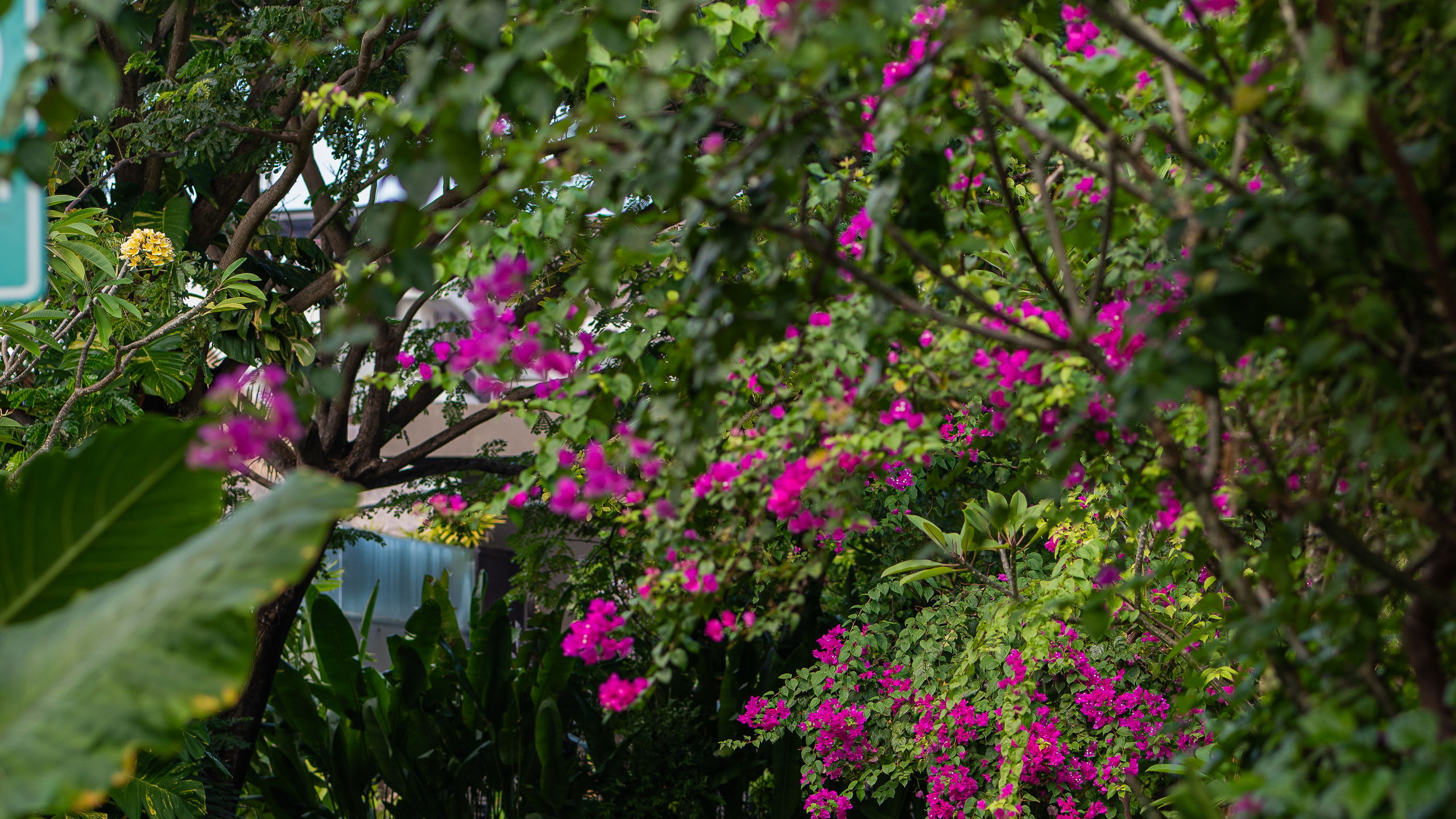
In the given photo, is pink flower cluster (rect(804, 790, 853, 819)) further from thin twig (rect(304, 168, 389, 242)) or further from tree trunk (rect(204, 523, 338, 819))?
thin twig (rect(304, 168, 389, 242))

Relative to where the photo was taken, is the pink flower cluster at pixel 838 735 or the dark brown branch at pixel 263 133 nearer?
the pink flower cluster at pixel 838 735

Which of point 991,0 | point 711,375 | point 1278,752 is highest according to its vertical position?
point 991,0

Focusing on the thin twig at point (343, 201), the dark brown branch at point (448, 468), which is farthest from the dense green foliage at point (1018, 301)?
the dark brown branch at point (448, 468)

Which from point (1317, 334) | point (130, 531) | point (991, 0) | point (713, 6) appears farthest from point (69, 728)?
point (713, 6)

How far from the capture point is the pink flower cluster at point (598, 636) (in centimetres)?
153

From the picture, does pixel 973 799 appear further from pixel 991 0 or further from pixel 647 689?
pixel 991 0

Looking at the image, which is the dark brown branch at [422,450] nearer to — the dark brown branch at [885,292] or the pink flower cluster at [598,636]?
the pink flower cluster at [598,636]

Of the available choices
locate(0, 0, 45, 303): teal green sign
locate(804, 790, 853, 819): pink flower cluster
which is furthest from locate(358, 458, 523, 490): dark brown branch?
locate(0, 0, 45, 303): teal green sign

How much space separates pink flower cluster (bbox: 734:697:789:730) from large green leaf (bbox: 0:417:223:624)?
3176mm

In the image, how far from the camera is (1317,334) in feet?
3.40

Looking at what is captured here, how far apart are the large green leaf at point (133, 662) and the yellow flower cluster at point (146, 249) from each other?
7.61ft

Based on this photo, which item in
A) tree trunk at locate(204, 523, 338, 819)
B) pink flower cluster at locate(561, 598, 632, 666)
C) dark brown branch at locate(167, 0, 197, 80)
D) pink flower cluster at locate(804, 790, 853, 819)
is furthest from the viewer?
tree trunk at locate(204, 523, 338, 819)

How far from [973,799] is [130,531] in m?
3.00

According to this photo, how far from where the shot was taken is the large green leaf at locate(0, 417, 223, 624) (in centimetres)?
134
